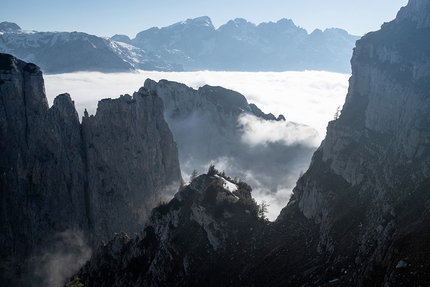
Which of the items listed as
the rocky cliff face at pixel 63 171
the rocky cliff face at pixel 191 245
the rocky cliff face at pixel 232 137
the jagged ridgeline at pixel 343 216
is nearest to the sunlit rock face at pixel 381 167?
the jagged ridgeline at pixel 343 216

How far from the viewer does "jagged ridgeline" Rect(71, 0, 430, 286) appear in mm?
30250

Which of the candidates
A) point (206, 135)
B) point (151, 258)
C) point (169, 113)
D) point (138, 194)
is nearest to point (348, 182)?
point (151, 258)

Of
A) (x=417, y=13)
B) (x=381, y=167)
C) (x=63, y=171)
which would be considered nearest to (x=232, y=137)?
(x=63, y=171)

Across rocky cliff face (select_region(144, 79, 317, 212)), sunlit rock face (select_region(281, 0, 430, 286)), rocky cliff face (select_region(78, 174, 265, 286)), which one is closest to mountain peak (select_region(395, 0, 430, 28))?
sunlit rock face (select_region(281, 0, 430, 286))

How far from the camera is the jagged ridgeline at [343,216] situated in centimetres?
→ 3025

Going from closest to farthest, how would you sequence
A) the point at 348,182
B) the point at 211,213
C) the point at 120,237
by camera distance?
the point at 348,182 → the point at 211,213 → the point at 120,237

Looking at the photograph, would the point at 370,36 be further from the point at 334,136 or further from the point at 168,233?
the point at 168,233

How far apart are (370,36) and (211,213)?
151 ft

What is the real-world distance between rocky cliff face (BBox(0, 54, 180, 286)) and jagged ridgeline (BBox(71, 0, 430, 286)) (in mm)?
25468

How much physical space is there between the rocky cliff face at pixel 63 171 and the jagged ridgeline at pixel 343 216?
25.5m

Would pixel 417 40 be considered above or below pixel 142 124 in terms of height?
above

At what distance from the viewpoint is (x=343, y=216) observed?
129 ft

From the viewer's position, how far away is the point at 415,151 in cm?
3766

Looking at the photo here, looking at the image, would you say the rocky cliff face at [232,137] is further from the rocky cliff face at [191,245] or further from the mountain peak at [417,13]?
the mountain peak at [417,13]
